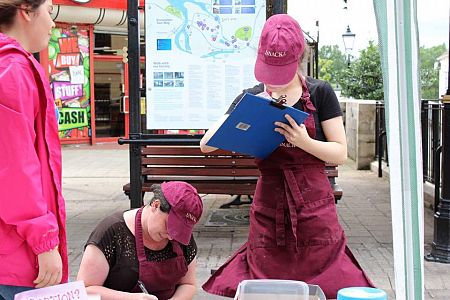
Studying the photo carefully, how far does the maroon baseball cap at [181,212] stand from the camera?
241cm

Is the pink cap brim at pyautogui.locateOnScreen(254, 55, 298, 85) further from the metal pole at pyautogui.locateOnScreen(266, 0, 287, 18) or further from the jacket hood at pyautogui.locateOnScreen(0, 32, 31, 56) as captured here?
the metal pole at pyautogui.locateOnScreen(266, 0, 287, 18)

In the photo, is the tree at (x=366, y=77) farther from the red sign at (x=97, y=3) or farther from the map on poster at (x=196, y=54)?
the map on poster at (x=196, y=54)

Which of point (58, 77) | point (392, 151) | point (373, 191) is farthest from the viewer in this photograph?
point (58, 77)

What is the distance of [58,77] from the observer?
13961mm

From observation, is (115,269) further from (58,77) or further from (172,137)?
(58,77)

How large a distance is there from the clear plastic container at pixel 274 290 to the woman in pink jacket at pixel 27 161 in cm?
66

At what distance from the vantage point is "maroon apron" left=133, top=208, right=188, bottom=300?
258 centimetres

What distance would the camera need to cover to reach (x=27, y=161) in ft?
6.10

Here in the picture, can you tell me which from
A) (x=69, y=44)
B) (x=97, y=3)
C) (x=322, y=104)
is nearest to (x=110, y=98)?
(x=69, y=44)

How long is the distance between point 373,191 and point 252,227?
6128 millimetres

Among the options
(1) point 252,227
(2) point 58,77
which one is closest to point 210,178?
(1) point 252,227

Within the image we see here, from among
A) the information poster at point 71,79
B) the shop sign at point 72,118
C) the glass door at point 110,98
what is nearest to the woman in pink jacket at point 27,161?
the information poster at point 71,79

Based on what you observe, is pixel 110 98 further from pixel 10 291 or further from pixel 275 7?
pixel 10 291

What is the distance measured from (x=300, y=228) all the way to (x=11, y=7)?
54.7 inches
